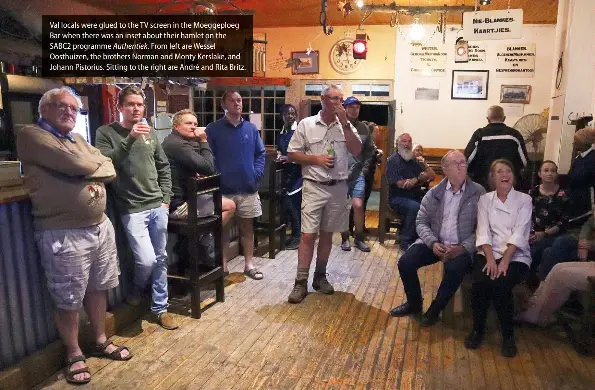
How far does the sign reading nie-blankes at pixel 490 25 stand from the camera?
496 cm

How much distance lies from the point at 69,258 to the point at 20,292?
31cm

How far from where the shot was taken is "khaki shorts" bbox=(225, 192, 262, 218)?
3979mm

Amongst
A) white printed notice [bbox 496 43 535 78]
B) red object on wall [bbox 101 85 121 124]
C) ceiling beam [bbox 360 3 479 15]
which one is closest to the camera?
red object on wall [bbox 101 85 121 124]

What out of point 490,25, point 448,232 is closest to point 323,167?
point 448,232

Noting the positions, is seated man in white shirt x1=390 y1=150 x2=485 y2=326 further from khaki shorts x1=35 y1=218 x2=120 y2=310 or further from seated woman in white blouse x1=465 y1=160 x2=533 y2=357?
khaki shorts x1=35 y1=218 x2=120 y2=310

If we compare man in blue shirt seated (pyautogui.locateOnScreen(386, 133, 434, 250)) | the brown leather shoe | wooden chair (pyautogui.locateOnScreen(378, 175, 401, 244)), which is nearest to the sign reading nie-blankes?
man in blue shirt seated (pyautogui.locateOnScreen(386, 133, 434, 250))

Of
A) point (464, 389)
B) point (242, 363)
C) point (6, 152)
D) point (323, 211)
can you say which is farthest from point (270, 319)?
point (6, 152)

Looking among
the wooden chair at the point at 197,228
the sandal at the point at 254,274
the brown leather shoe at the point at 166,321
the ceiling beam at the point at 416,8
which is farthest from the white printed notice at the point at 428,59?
the brown leather shoe at the point at 166,321

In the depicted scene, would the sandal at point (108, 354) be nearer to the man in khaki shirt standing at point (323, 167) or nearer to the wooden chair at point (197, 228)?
the wooden chair at point (197, 228)

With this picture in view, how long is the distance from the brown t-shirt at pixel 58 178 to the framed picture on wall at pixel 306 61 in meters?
6.98

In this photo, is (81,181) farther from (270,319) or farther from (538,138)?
(538,138)

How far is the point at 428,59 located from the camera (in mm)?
8516

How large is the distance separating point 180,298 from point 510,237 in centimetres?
235

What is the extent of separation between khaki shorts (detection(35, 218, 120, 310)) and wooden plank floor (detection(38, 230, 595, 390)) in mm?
478
